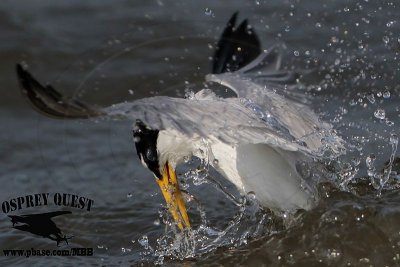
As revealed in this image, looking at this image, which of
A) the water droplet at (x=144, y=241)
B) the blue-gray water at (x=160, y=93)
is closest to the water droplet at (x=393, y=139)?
the blue-gray water at (x=160, y=93)

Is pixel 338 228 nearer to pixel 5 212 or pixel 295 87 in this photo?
pixel 295 87

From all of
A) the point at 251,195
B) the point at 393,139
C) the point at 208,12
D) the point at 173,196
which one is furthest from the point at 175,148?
the point at 208,12

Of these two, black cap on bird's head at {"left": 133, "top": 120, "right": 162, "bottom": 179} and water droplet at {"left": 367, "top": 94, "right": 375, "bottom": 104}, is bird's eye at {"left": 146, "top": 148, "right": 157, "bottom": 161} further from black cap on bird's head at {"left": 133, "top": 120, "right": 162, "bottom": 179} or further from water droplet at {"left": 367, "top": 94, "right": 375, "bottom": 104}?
water droplet at {"left": 367, "top": 94, "right": 375, "bottom": 104}

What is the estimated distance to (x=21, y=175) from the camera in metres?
6.10

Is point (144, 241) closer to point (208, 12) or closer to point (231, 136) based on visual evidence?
point (231, 136)

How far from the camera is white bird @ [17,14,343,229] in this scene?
152 inches

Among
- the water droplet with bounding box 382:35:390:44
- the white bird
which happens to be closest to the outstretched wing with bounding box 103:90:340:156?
the white bird

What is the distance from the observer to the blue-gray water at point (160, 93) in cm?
479

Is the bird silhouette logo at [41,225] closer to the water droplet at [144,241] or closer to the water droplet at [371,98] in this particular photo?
the water droplet at [144,241]

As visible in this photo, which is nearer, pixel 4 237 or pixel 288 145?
pixel 288 145

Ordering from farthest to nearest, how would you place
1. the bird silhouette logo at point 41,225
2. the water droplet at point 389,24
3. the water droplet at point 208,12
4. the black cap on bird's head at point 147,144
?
the water droplet at point 208,12
the water droplet at point 389,24
the bird silhouette logo at point 41,225
the black cap on bird's head at point 147,144

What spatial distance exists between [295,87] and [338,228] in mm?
1632

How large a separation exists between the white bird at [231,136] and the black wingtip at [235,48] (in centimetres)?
33

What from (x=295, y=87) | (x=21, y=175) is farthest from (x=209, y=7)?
(x=21, y=175)
